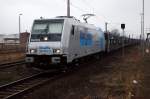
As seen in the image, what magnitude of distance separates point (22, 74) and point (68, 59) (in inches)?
119

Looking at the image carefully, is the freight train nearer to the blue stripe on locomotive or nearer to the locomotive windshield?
the locomotive windshield

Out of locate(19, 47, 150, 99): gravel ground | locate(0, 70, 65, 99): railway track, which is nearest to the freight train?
locate(0, 70, 65, 99): railway track

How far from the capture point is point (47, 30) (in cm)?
1666

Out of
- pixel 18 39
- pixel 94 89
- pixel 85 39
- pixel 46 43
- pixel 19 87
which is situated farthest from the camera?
pixel 18 39

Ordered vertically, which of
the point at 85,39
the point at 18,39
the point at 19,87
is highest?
the point at 18,39

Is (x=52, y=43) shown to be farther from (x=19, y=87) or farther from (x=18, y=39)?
(x=18, y=39)

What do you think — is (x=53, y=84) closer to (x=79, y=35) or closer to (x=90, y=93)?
(x=90, y=93)

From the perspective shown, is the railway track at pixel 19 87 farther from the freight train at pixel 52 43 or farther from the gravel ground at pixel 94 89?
the freight train at pixel 52 43

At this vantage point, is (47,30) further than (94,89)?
Yes

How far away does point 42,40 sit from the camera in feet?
53.9

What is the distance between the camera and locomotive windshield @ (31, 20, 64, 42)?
16375 millimetres

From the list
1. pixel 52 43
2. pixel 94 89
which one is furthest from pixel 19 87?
pixel 52 43

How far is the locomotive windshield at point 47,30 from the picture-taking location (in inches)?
645

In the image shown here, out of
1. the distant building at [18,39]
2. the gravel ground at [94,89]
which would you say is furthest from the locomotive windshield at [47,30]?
the distant building at [18,39]
